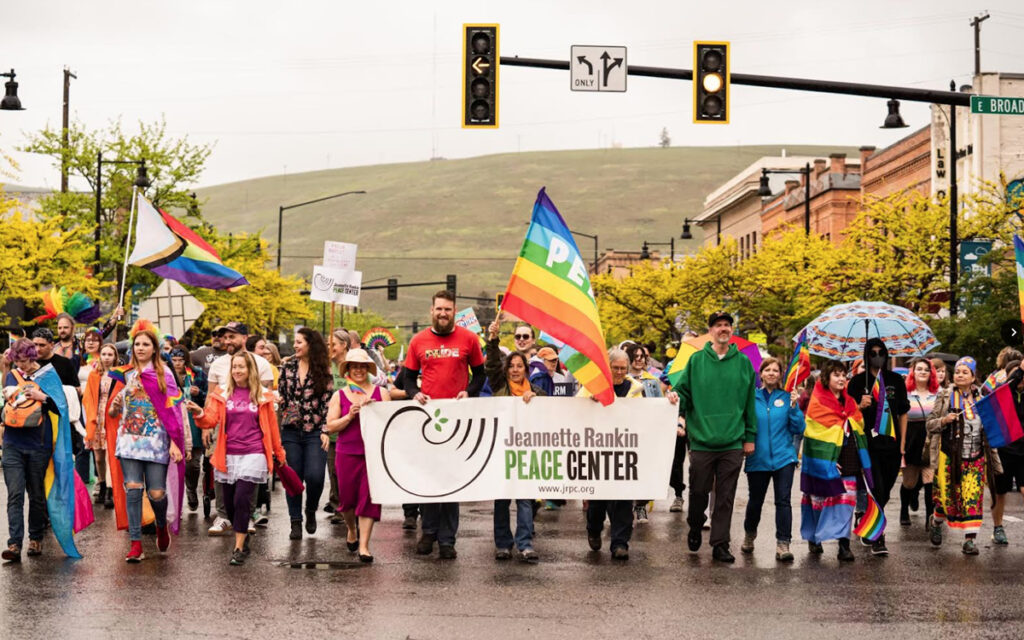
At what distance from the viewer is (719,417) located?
12.6 m

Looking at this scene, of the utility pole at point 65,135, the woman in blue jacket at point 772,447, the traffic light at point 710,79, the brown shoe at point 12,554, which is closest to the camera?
the brown shoe at point 12,554

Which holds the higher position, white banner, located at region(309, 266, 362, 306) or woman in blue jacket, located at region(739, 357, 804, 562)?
white banner, located at region(309, 266, 362, 306)

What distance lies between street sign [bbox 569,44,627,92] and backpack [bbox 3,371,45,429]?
→ 847 cm

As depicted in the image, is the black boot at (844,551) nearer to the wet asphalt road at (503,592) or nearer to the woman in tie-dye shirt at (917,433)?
the wet asphalt road at (503,592)

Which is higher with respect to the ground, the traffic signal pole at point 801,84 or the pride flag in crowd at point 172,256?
the traffic signal pole at point 801,84

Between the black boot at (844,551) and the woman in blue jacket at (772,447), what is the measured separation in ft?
1.40

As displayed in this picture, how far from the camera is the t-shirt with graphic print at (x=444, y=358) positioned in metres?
12.6

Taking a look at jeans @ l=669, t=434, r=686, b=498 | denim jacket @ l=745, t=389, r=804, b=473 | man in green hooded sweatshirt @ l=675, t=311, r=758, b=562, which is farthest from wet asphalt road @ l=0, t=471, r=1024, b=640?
jeans @ l=669, t=434, r=686, b=498

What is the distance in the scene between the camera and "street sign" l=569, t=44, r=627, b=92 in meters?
18.5

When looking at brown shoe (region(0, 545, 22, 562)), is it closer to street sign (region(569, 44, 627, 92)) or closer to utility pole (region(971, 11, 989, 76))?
street sign (region(569, 44, 627, 92))

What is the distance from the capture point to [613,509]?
1281cm

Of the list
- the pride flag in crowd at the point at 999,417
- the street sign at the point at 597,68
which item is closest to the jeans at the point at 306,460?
the pride flag in crowd at the point at 999,417

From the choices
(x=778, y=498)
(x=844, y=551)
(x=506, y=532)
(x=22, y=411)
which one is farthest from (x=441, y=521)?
(x=22, y=411)

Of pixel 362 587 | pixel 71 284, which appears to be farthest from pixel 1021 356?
pixel 71 284
